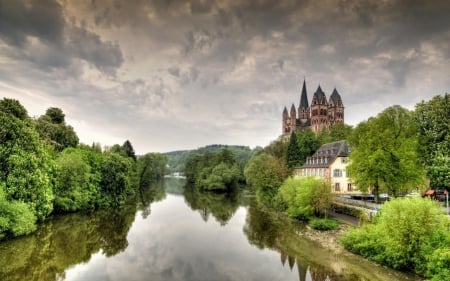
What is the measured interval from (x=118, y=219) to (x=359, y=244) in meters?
31.1

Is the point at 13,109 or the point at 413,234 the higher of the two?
the point at 13,109

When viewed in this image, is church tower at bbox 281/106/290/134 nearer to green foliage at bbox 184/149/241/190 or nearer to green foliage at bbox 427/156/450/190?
green foliage at bbox 184/149/241/190

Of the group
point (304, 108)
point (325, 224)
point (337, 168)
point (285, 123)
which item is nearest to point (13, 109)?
point (325, 224)

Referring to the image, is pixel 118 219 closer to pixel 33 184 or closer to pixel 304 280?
pixel 33 184

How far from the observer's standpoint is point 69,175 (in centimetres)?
4616

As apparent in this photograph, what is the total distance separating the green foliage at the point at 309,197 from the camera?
1416 inches

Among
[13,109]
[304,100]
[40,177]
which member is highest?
[304,100]

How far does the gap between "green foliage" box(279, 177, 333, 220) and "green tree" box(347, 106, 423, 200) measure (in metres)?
5.36

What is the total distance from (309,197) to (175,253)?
648 inches

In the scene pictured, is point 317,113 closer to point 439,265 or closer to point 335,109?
point 335,109

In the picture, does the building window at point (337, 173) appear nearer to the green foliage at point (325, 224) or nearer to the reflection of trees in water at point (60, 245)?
the green foliage at point (325, 224)

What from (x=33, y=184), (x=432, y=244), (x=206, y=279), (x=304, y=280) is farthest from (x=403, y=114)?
(x=33, y=184)

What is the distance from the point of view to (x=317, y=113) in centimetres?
12506

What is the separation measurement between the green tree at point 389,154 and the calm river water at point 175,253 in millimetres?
10327
